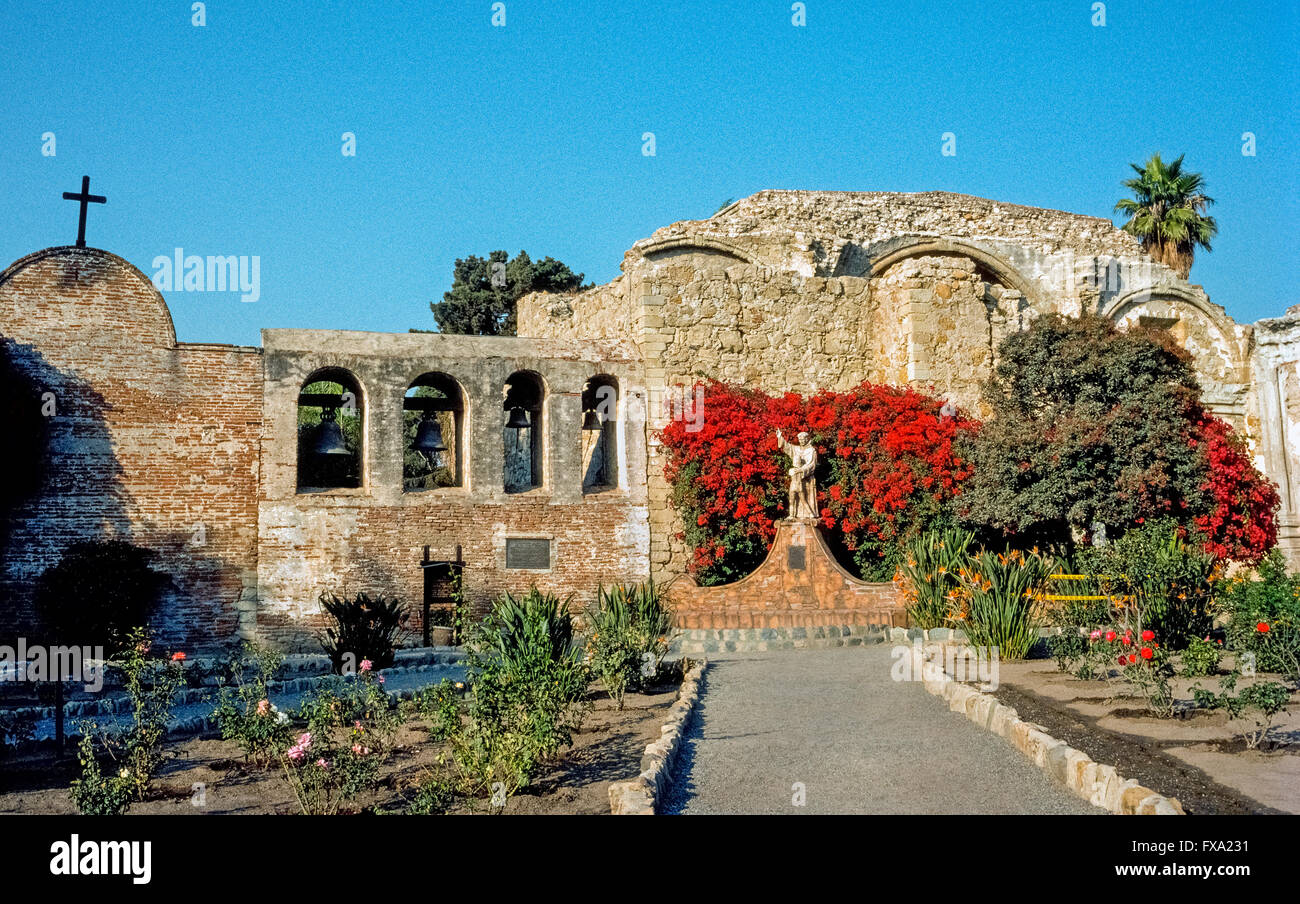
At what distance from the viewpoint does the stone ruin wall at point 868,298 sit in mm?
20297

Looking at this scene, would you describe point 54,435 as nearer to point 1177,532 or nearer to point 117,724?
point 117,724

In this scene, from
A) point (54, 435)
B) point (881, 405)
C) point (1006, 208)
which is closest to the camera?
point (54, 435)

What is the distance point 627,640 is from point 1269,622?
641cm

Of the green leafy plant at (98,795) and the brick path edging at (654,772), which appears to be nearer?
the green leafy plant at (98,795)

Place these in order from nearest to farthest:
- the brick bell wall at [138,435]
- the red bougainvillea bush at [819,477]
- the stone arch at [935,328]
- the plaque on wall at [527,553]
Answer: the brick bell wall at [138,435]
the plaque on wall at [527,553]
the red bougainvillea bush at [819,477]
the stone arch at [935,328]

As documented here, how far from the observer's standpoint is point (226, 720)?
8.73 m

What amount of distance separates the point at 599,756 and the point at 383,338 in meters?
11.0

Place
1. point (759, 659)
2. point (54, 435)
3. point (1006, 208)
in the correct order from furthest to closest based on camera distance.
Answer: point (1006, 208) < point (54, 435) < point (759, 659)

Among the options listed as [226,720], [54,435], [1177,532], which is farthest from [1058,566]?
[54,435]

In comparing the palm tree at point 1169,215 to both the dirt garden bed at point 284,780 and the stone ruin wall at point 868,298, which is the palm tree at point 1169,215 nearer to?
the stone ruin wall at point 868,298

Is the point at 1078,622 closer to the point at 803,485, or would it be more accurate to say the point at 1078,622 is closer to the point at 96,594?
the point at 803,485

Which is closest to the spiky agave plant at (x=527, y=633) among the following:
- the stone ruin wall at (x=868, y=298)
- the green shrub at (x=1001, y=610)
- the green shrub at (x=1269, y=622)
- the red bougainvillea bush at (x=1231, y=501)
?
the green shrub at (x=1001, y=610)

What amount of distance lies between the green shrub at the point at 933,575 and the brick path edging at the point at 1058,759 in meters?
3.67

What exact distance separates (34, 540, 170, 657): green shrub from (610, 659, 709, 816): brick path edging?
348 inches
